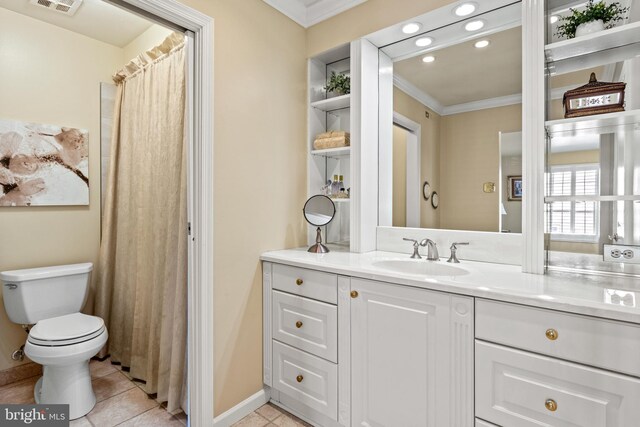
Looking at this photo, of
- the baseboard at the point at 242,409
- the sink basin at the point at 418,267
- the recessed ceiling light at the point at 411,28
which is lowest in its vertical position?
the baseboard at the point at 242,409

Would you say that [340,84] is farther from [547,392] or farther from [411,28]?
[547,392]

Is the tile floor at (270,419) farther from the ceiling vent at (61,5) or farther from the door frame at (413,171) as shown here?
the ceiling vent at (61,5)

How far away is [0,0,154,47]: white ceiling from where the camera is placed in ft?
7.09

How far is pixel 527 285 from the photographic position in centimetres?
122

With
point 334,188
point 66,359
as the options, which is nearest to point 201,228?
point 334,188

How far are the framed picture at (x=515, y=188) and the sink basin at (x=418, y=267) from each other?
47 centimetres

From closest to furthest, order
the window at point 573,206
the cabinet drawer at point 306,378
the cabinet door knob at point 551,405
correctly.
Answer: the cabinet door knob at point 551,405 → the window at point 573,206 → the cabinet drawer at point 306,378

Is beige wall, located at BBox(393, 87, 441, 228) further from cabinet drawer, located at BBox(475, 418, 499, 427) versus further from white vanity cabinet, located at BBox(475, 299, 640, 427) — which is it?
cabinet drawer, located at BBox(475, 418, 499, 427)

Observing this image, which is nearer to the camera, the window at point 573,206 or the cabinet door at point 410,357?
the cabinet door at point 410,357

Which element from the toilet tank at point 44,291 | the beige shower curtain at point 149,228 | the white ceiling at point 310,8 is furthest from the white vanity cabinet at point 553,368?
the toilet tank at point 44,291

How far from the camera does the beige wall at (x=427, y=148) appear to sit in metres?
1.97

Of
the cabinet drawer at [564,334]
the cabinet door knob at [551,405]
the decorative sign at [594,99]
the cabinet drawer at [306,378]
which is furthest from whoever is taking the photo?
the cabinet drawer at [306,378]

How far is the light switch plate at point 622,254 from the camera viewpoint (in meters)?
1.36

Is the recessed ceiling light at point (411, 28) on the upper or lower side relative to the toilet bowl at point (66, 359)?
upper
